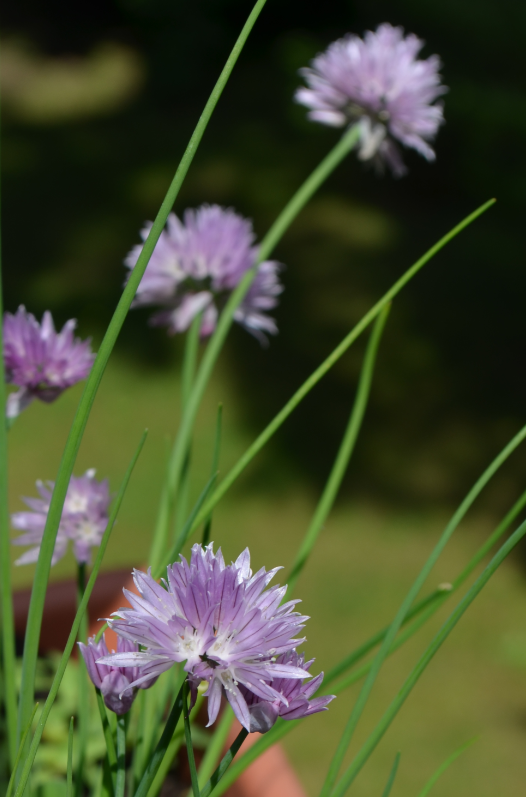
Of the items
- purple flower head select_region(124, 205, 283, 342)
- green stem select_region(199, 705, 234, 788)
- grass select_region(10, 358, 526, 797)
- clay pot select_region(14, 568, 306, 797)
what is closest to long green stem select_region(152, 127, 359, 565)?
purple flower head select_region(124, 205, 283, 342)

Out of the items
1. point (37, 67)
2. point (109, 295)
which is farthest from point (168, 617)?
point (37, 67)

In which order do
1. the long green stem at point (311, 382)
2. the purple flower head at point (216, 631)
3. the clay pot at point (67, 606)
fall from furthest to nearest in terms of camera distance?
the clay pot at point (67, 606)
the long green stem at point (311, 382)
the purple flower head at point (216, 631)

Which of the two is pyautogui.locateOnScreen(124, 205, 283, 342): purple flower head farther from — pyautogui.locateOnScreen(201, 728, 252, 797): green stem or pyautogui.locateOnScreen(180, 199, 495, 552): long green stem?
pyautogui.locateOnScreen(201, 728, 252, 797): green stem

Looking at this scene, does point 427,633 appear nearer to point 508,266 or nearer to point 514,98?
point 508,266

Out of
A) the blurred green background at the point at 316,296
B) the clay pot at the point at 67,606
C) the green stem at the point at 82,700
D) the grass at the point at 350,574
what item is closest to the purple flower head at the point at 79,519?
the green stem at the point at 82,700

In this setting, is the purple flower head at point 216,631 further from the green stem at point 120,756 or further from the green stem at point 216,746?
the green stem at point 216,746

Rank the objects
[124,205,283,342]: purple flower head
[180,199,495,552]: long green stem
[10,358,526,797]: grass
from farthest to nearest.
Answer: [10,358,526,797]: grass, [124,205,283,342]: purple flower head, [180,199,495,552]: long green stem

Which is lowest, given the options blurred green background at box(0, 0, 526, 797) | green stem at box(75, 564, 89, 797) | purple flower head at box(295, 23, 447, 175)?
green stem at box(75, 564, 89, 797)
